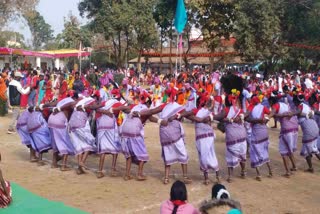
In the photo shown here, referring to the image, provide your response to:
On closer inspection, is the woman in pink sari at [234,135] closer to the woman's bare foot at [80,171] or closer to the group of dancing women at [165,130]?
the group of dancing women at [165,130]

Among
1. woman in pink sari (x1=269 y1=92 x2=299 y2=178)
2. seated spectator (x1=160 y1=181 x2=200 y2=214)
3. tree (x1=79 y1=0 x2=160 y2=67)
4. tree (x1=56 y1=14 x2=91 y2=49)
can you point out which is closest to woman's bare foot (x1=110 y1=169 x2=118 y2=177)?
woman in pink sari (x1=269 y1=92 x2=299 y2=178)

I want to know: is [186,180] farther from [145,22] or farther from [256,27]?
[145,22]

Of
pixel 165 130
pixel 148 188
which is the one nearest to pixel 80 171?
pixel 148 188

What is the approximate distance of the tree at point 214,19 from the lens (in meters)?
30.9

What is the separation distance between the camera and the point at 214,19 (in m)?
31.1

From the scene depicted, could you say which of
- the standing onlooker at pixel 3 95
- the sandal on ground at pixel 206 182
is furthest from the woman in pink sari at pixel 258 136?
the standing onlooker at pixel 3 95

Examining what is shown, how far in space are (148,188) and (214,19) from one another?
963 inches

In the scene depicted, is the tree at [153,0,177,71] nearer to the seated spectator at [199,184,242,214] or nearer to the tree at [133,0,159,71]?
the tree at [133,0,159,71]

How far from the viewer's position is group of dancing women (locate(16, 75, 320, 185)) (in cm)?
840

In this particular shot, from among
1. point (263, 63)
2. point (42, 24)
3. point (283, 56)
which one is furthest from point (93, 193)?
point (42, 24)

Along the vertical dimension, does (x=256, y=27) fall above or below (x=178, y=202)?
above

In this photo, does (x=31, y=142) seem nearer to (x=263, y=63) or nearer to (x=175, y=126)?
(x=175, y=126)

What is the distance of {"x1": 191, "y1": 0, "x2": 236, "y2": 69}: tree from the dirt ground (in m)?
21.4

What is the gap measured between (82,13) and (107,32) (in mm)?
5602
